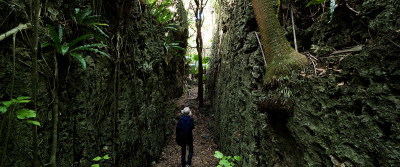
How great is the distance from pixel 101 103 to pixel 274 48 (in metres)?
3.02

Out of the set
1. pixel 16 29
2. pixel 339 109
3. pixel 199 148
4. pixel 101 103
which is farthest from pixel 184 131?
pixel 16 29

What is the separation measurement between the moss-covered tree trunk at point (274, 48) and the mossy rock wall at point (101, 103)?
2701 millimetres

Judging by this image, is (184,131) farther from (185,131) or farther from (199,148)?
(199,148)

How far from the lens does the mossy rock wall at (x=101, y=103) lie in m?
1.58

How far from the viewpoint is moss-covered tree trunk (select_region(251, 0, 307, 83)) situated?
1902 millimetres

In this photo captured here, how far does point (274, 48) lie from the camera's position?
217 centimetres

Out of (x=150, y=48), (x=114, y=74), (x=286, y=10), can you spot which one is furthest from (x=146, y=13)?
(x=286, y=10)

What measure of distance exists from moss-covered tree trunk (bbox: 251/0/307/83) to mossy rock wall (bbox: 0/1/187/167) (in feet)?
8.86

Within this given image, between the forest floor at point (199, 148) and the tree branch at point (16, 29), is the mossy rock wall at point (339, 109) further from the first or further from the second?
the tree branch at point (16, 29)

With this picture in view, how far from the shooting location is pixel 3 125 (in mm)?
1400

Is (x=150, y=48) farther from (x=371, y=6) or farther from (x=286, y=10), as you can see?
(x=371, y=6)

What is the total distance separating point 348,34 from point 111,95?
139 inches

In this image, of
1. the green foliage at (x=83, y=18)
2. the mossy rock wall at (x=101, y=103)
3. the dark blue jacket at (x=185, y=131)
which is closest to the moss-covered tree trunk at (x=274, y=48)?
the dark blue jacket at (x=185, y=131)

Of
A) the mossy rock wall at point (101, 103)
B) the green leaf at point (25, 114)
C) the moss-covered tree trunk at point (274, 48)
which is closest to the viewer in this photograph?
Answer: the green leaf at point (25, 114)
